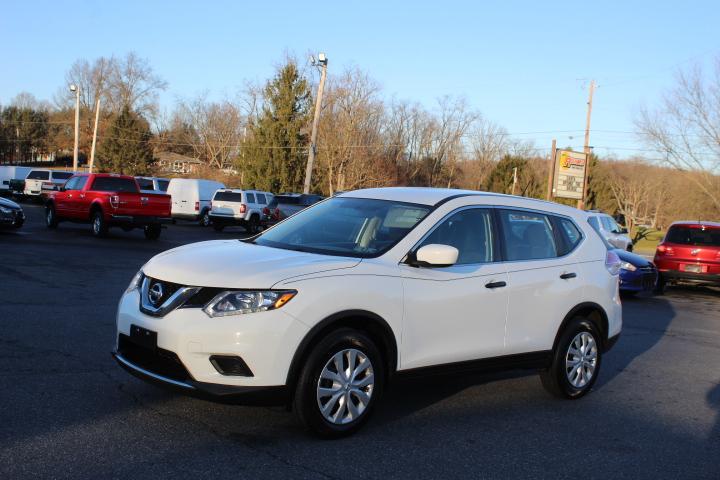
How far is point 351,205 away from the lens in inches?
236

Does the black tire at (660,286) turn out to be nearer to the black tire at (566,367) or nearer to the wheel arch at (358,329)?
the black tire at (566,367)

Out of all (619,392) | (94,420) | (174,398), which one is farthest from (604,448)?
(94,420)

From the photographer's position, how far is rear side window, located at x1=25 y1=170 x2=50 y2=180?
38625 mm

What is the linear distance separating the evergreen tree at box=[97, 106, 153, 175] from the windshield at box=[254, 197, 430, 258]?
2831 inches

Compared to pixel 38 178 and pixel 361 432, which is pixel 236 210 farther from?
pixel 361 432

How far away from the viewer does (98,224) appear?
67.5 ft

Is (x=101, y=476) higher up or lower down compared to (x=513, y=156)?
lower down

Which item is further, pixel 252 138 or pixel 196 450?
pixel 252 138

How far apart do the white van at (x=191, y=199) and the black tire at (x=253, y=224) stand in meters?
2.82

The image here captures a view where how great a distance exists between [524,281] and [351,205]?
5.20 ft

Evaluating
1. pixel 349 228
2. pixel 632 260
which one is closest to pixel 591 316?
pixel 349 228

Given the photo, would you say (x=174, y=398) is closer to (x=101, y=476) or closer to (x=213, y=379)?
(x=213, y=379)

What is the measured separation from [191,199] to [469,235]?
91.6ft

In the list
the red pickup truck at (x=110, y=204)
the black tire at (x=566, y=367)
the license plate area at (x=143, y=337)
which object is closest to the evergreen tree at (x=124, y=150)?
the red pickup truck at (x=110, y=204)
